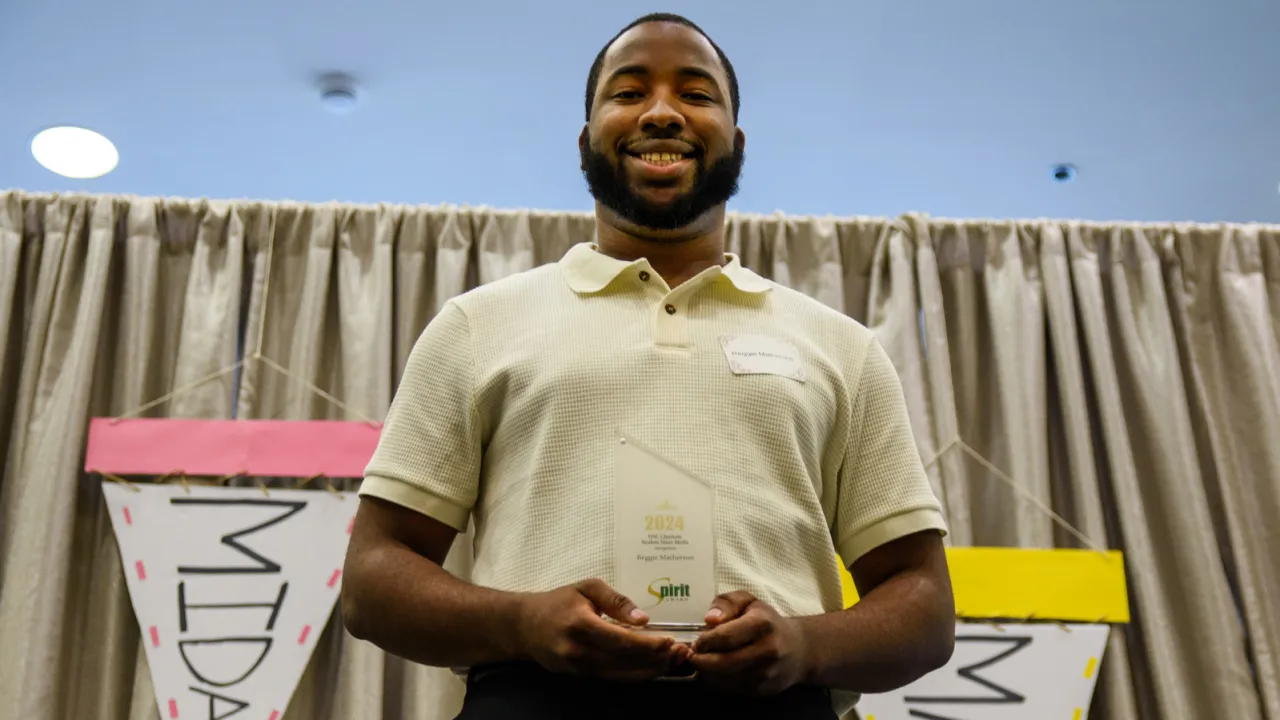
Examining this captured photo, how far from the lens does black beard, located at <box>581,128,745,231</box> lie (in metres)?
1.04

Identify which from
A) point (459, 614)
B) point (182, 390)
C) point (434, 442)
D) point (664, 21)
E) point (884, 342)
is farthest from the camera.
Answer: point (884, 342)

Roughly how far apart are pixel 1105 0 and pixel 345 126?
1608mm

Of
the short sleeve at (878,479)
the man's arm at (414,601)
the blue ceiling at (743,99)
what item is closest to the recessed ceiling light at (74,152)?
the blue ceiling at (743,99)

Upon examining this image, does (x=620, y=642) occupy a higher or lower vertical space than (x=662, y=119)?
lower

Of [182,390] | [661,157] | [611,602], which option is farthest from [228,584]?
[611,602]

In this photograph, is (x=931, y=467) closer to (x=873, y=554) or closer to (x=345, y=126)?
(x=873, y=554)

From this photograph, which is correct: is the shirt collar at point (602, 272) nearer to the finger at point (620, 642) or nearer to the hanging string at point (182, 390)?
the finger at point (620, 642)

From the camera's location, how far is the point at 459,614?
798mm

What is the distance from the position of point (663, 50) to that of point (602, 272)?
0.85ft

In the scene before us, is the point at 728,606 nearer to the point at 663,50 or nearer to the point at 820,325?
the point at 820,325

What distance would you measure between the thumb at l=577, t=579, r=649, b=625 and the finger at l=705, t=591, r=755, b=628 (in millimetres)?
46

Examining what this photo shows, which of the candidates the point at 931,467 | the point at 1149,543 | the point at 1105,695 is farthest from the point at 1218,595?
the point at 931,467

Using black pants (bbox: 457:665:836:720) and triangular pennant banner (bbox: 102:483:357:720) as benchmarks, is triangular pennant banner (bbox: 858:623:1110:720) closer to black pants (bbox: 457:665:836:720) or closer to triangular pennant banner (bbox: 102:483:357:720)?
triangular pennant banner (bbox: 102:483:357:720)

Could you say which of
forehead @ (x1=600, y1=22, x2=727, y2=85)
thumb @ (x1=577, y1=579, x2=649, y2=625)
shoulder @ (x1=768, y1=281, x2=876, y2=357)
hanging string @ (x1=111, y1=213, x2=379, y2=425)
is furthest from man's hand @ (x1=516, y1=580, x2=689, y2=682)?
hanging string @ (x1=111, y1=213, x2=379, y2=425)
